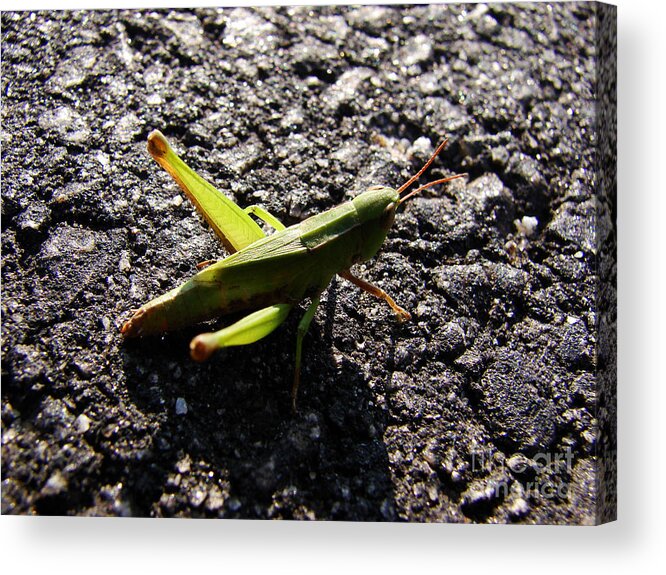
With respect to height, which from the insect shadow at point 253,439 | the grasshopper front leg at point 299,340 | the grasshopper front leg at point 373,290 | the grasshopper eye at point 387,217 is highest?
the grasshopper eye at point 387,217

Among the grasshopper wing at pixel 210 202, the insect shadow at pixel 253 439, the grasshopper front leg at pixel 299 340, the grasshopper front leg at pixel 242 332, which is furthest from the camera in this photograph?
the grasshopper wing at pixel 210 202

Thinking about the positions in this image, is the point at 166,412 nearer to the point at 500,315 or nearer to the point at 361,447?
the point at 361,447

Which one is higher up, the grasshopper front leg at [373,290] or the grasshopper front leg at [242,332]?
the grasshopper front leg at [373,290]

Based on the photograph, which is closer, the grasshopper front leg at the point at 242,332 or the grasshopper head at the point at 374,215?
the grasshopper front leg at the point at 242,332

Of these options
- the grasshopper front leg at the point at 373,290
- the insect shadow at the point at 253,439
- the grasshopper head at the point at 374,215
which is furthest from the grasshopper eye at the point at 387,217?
the insect shadow at the point at 253,439

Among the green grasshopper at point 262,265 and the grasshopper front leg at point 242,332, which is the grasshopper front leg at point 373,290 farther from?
the grasshopper front leg at point 242,332

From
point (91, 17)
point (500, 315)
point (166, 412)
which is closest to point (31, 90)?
point (91, 17)

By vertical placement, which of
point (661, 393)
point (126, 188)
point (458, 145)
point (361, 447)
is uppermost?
point (458, 145)

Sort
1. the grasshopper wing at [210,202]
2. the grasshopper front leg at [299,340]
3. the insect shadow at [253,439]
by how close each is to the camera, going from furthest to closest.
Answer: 1. the grasshopper wing at [210,202]
2. the grasshopper front leg at [299,340]
3. the insect shadow at [253,439]

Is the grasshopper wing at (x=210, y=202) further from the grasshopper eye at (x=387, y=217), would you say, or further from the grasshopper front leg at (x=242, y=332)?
the grasshopper eye at (x=387, y=217)

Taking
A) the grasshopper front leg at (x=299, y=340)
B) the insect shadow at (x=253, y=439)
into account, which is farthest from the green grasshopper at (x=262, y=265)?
the insect shadow at (x=253, y=439)
